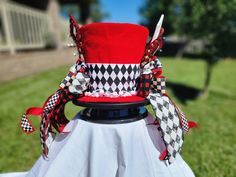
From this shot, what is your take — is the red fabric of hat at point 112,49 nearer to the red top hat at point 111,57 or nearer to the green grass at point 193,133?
the red top hat at point 111,57

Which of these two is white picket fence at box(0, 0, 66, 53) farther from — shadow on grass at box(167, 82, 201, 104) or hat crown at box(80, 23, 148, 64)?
hat crown at box(80, 23, 148, 64)

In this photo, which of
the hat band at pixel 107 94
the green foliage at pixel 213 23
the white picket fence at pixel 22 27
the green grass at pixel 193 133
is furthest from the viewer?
the white picket fence at pixel 22 27

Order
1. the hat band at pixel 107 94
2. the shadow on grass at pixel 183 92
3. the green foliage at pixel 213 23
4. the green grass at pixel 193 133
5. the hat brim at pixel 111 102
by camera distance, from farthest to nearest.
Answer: the shadow on grass at pixel 183 92
the green foliage at pixel 213 23
the green grass at pixel 193 133
the hat band at pixel 107 94
the hat brim at pixel 111 102

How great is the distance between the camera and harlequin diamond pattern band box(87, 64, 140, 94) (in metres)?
1.42

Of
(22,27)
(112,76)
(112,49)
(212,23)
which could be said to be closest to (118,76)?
(112,76)

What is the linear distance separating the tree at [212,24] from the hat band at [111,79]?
135 inches

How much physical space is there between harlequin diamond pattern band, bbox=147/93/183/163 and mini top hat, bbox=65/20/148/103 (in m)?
0.09

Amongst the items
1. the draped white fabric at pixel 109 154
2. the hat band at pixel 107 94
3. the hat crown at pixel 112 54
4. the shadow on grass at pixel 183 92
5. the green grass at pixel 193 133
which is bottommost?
the shadow on grass at pixel 183 92

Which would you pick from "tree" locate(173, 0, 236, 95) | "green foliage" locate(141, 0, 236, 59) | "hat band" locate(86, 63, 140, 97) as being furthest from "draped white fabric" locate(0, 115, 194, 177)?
"tree" locate(173, 0, 236, 95)

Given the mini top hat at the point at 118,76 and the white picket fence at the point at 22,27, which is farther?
the white picket fence at the point at 22,27

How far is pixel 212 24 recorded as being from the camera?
4762 mm

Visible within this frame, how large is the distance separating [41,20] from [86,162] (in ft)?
33.7

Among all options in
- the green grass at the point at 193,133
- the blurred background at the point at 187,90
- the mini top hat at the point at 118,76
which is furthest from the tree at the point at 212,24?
the mini top hat at the point at 118,76

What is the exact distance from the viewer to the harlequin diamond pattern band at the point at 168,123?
55.0 inches
